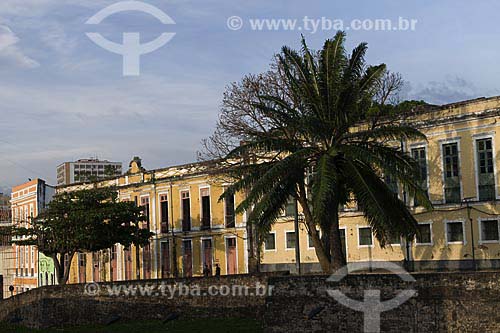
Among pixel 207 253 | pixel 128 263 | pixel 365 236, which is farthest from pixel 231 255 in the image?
pixel 365 236

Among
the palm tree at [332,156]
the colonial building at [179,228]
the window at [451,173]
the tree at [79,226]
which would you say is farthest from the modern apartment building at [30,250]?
the palm tree at [332,156]

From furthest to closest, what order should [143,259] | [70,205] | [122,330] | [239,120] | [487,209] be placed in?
[143,259] < [70,205] < [239,120] < [487,209] < [122,330]

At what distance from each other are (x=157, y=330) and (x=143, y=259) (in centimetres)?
2338

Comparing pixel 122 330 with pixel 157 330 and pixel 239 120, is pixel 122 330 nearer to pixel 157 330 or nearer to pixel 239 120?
pixel 157 330

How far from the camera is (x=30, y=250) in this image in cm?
6116

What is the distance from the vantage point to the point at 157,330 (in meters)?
28.7

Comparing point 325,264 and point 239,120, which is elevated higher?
point 239,120

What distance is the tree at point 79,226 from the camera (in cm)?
3928

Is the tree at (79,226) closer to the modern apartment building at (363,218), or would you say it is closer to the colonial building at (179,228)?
the modern apartment building at (363,218)

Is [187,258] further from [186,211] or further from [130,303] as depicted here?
[130,303]

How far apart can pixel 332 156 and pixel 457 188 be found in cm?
1115

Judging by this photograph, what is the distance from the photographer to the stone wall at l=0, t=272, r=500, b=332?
65.6 ft

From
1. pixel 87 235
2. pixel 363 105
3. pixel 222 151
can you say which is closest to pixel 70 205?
pixel 87 235

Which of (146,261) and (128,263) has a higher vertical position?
(146,261)
